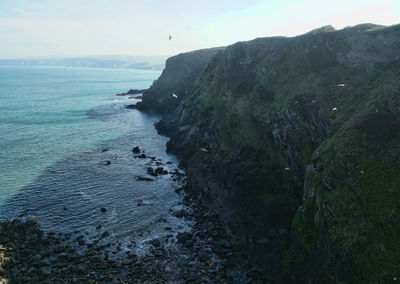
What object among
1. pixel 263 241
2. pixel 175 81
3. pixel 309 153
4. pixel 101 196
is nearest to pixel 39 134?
pixel 101 196

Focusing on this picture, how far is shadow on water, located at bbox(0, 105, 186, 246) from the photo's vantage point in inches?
1613

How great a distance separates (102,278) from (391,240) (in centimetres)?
2813

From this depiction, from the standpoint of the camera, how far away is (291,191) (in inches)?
1518

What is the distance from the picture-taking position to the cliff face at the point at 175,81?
12212 cm

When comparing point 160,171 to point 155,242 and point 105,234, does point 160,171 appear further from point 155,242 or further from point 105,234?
point 155,242

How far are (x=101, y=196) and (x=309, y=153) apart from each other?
34.6 metres

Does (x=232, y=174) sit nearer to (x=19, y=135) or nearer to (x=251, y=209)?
(x=251, y=209)

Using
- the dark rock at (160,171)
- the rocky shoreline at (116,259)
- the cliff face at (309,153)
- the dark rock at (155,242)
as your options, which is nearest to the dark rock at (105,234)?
the rocky shoreline at (116,259)

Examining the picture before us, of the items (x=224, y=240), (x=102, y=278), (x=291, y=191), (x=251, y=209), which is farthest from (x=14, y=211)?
(x=291, y=191)

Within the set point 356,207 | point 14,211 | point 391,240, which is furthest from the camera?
point 14,211

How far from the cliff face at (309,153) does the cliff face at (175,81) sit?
174 feet

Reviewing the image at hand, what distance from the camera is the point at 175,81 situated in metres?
127

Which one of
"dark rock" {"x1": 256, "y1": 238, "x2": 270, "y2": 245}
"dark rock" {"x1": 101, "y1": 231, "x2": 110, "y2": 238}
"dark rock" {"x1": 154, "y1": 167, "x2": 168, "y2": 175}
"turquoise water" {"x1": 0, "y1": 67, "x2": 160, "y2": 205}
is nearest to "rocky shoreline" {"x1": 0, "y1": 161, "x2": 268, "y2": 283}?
"dark rock" {"x1": 101, "y1": 231, "x2": 110, "y2": 238}

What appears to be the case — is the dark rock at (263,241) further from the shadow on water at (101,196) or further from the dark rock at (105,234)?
the dark rock at (105,234)
